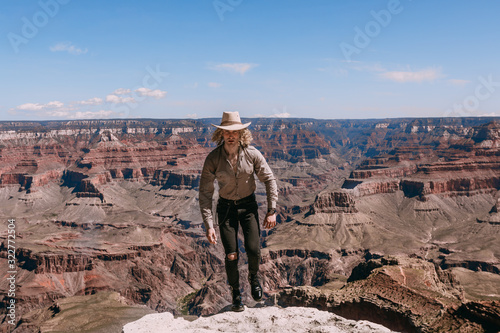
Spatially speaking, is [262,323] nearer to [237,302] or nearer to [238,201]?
[237,302]

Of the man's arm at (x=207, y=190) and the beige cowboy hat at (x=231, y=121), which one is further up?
the beige cowboy hat at (x=231, y=121)

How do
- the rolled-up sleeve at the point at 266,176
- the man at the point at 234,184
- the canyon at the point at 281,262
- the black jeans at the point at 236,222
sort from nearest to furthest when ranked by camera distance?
1. the man at the point at 234,184
2. the rolled-up sleeve at the point at 266,176
3. the black jeans at the point at 236,222
4. the canyon at the point at 281,262

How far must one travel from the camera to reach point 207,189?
12.9 metres

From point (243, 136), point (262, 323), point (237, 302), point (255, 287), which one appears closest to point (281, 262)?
point (237, 302)

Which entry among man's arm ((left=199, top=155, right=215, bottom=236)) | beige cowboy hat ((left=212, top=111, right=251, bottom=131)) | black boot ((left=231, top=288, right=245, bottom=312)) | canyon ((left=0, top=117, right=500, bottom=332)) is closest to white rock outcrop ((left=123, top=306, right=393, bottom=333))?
A: black boot ((left=231, top=288, right=245, bottom=312))

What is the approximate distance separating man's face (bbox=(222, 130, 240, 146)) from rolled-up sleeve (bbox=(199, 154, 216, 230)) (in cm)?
82

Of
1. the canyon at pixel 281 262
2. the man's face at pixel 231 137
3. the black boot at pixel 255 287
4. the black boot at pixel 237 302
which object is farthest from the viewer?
the canyon at pixel 281 262

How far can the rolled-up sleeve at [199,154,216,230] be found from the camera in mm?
→ 12719

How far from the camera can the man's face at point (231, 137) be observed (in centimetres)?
1241

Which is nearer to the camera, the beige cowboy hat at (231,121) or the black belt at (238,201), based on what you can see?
the beige cowboy hat at (231,121)

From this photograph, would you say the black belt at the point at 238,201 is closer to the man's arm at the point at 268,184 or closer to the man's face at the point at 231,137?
the man's arm at the point at 268,184

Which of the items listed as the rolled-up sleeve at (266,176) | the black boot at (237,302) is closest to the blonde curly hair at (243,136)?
the rolled-up sleeve at (266,176)

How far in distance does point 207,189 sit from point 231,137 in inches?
76.1

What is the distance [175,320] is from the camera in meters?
14.7
